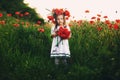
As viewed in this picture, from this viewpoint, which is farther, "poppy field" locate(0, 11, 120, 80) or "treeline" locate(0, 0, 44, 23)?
"treeline" locate(0, 0, 44, 23)

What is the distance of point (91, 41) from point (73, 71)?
1.05 metres

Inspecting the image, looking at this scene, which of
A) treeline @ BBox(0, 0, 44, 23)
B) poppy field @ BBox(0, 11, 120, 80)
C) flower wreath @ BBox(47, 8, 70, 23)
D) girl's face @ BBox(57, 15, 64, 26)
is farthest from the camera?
treeline @ BBox(0, 0, 44, 23)

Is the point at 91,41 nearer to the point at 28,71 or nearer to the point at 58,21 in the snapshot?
the point at 58,21

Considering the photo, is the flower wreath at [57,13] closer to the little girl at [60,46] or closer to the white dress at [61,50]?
the little girl at [60,46]

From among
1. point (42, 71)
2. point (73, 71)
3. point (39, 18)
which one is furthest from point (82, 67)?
point (39, 18)

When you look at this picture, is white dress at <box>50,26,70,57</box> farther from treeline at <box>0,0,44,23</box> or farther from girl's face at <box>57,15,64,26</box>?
treeline at <box>0,0,44,23</box>

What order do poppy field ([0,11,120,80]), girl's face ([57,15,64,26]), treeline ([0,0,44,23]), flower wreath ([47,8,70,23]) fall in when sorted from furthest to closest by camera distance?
treeline ([0,0,44,23]) → girl's face ([57,15,64,26]) → flower wreath ([47,8,70,23]) → poppy field ([0,11,120,80])

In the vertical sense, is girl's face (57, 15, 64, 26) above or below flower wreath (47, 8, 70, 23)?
below

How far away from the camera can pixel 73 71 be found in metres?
7.87

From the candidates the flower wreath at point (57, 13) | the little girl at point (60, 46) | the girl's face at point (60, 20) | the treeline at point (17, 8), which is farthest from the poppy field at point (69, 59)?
the treeline at point (17, 8)

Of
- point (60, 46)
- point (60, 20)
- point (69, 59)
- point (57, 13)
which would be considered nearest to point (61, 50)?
point (60, 46)

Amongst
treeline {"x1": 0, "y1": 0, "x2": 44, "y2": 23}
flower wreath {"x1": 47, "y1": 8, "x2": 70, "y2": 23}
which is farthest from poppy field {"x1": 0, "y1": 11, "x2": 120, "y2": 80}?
treeline {"x1": 0, "y1": 0, "x2": 44, "y2": 23}

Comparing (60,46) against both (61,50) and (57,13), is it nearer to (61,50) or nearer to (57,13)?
(61,50)

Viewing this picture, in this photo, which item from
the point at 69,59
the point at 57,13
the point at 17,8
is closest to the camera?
the point at 57,13
